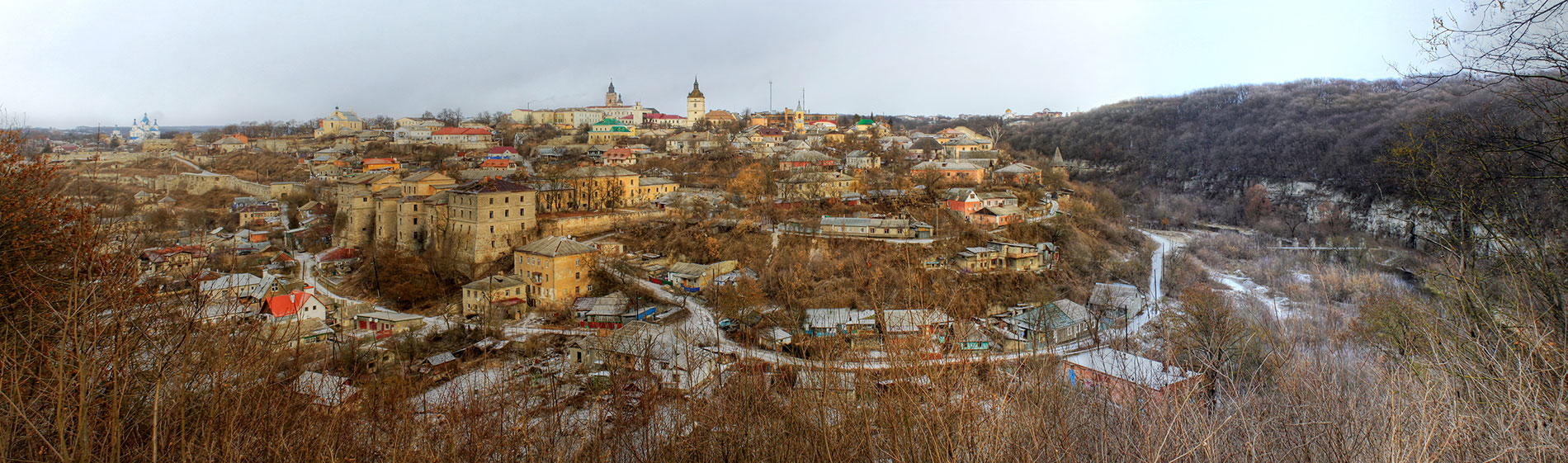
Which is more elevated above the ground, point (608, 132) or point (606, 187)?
point (608, 132)

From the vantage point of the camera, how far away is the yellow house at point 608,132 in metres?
43.2

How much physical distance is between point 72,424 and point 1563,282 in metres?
8.75

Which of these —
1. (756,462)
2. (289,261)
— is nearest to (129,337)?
(756,462)

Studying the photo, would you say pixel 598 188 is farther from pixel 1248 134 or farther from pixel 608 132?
pixel 1248 134

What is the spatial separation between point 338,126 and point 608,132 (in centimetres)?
2311

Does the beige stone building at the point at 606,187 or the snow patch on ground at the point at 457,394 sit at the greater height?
the beige stone building at the point at 606,187

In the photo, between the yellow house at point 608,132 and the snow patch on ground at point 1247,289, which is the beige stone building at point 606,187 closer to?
the yellow house at point 608,132

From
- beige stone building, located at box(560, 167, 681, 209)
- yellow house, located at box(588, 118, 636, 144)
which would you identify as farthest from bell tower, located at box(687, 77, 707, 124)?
beige stone building, located at box(560, 167, 681, 209)

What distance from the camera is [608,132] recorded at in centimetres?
4562

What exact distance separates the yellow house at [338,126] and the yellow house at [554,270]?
130 feet

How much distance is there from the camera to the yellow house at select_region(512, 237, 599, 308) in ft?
57.2

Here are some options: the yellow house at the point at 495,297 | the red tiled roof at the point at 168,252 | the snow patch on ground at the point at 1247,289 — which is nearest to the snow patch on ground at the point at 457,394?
the red tiled roof at the point at 168,252

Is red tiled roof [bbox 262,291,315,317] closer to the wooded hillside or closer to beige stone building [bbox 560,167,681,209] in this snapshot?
beige stone building [bbox 560,167,681,209]

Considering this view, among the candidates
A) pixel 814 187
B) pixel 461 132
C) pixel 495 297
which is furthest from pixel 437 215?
pixel 461 132
